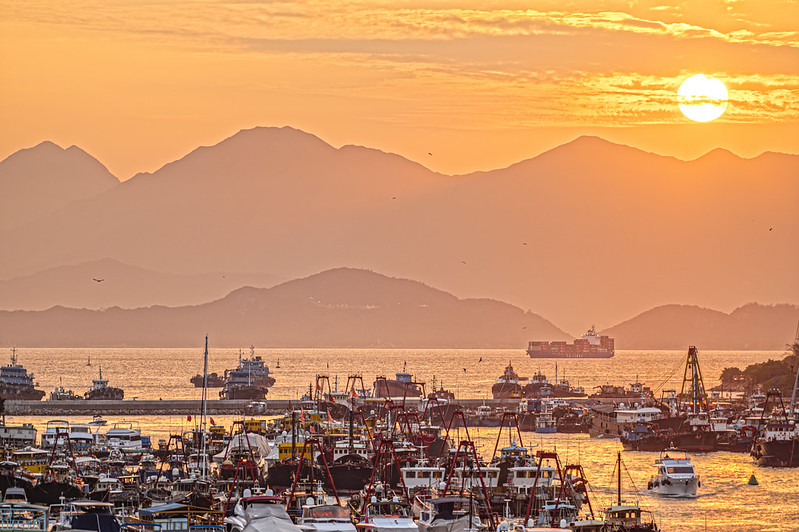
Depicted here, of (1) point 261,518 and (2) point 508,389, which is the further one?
(2) point 508,389

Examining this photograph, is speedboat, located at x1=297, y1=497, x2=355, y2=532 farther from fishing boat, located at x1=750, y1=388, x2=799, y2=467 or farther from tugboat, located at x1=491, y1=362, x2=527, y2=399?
tugboat, located at x1=491, y1=362, x2=527, y2=399

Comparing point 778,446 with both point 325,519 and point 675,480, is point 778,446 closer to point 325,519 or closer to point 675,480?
point 675,480

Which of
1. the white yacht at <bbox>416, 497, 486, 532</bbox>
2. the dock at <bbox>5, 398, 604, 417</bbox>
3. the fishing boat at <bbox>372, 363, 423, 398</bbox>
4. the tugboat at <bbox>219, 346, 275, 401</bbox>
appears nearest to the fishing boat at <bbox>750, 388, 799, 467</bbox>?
the dock at <bbox>5, 398, 604, 417</bbox>

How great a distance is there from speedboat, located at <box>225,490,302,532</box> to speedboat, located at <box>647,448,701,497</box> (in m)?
29.1

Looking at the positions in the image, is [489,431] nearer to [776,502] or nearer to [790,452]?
[790,452]

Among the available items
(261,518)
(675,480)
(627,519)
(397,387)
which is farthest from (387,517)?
(397,387)

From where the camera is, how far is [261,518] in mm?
31859

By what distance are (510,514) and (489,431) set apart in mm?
49373

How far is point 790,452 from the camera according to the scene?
7425 centimetres

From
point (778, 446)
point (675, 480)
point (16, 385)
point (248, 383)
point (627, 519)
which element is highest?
point (248, 383)

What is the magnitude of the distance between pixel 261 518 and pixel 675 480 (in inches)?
1243

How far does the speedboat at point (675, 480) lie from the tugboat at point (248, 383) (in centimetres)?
6440

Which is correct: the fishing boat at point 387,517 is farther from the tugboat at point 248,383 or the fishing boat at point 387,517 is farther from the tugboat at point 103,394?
the tugboat at point 103,394

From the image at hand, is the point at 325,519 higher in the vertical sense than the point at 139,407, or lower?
lower
